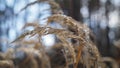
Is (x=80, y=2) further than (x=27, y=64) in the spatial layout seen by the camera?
Yes

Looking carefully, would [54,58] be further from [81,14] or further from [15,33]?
[81,14]

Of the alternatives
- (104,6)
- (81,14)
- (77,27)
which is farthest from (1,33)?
(77,27)

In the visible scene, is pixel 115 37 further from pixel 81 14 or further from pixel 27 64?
pixel 27 64

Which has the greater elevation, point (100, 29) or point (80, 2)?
point (80, 2)

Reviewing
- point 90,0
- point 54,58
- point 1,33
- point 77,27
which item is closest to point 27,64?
point 54,58

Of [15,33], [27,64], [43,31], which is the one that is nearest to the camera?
[43,31]

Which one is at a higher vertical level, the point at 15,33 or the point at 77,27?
the point at 77,27

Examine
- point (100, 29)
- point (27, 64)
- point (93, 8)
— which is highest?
point (93, 8)

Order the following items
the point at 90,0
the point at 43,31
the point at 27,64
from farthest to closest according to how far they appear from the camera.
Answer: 1. the point at 90,0
2. the point at 27,64
3. the point at 43,31

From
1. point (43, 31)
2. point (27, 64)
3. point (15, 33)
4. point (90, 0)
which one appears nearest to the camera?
point (43, 31)
